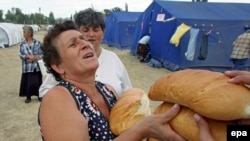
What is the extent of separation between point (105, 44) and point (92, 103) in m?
24.8

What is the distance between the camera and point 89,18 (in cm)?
287

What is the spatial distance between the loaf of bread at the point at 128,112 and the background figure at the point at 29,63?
5994mm

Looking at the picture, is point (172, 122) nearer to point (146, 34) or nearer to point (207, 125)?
point (207, 125)

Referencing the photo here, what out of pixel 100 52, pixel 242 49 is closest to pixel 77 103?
pixel 100 52

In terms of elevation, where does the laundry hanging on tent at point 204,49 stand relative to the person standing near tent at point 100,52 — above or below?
below

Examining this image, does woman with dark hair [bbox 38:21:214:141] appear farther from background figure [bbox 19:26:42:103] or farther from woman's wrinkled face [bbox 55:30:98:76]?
background figure [bbox 19:26:42:103]

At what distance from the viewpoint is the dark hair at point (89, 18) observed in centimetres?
286

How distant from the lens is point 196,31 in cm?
1123

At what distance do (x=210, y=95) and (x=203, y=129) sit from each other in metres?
0.13

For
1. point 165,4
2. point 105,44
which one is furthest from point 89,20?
point 105,44

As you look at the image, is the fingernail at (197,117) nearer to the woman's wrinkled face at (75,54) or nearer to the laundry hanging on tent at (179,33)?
the woman's wrinkled face at (75,54)

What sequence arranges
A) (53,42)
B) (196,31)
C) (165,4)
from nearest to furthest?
(53,42) → (196,31) → (165,4)

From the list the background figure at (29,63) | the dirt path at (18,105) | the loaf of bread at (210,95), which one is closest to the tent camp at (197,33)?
the dirt path at (18,105)

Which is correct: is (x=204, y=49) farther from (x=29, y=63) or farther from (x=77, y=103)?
(x=77, y=103)
